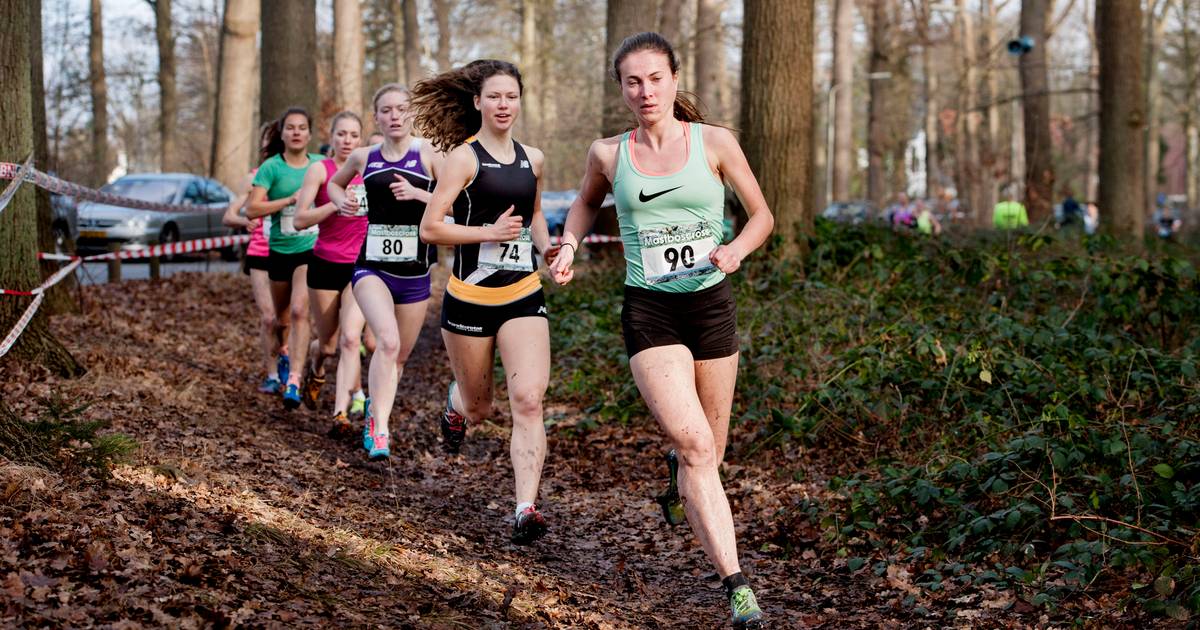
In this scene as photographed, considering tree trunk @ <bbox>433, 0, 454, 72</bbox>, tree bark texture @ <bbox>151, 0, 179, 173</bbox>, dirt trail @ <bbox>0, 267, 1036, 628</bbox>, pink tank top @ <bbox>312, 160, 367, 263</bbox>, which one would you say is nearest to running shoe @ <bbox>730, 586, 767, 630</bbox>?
dirt trail @ <bbox>0, 267, 1036, 628</bbox>

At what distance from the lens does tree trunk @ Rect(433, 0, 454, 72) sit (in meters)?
32.9

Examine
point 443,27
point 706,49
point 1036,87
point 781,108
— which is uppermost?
Result: point 443,27

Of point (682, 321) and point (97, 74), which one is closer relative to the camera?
point (682, 321)

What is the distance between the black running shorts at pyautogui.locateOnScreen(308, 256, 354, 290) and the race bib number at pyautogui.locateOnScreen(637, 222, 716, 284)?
406 centimetres

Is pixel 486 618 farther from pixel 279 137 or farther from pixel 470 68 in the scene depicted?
pixel 279 137

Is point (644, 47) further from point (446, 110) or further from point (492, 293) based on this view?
point (446, 110)

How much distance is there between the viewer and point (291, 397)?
892 cm

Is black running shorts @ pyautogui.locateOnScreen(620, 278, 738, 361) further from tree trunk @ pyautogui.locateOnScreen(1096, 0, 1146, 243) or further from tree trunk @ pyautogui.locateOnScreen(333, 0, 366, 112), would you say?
tree trunk @ pyautogui.locateOnScreen(333, 0, 366, 112)

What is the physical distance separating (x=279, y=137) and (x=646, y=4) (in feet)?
23.8

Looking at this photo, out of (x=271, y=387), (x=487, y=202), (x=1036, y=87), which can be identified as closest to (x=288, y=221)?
(x=271, y=387)

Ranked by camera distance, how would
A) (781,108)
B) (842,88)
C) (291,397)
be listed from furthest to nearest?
(842,88), (781,108), (291,397)

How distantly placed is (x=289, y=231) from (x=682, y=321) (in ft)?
16.6

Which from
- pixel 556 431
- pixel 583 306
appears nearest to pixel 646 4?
pixel 583 306

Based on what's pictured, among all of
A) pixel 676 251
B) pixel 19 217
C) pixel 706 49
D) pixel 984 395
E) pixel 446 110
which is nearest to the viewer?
pixel 676 251
